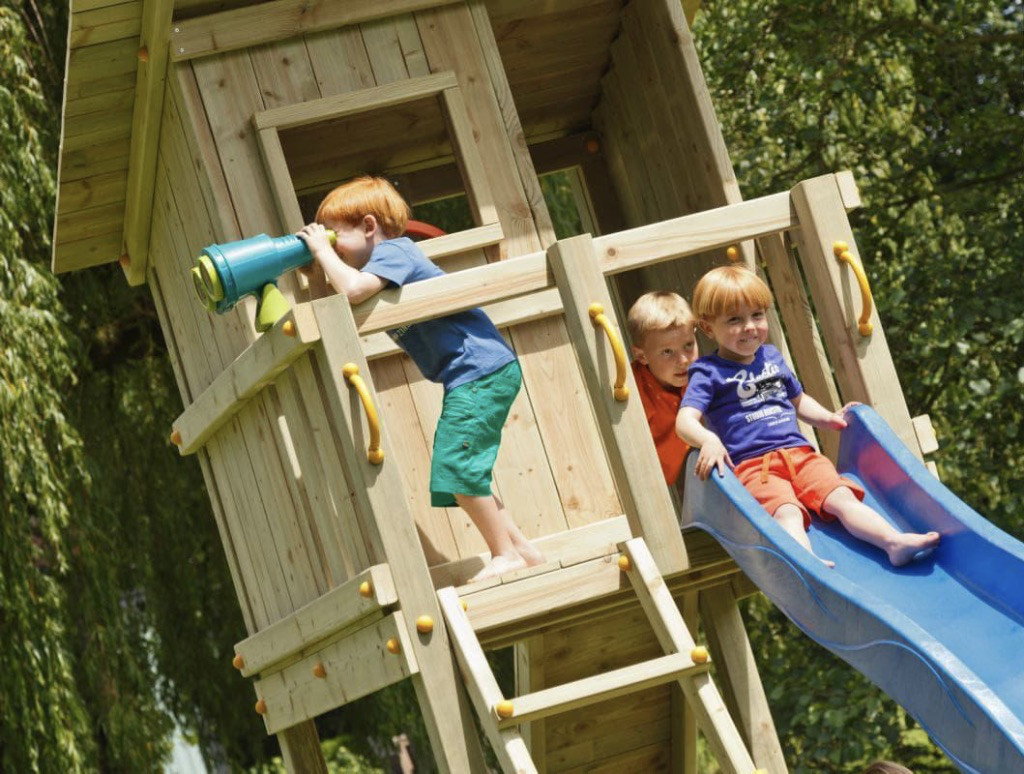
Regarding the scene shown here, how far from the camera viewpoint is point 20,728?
26.5 ft

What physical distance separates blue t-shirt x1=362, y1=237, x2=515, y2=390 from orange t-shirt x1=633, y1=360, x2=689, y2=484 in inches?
31.4

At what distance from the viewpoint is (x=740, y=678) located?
695 cm

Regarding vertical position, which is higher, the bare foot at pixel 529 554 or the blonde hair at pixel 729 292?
the blonde hair at pixel 729 292

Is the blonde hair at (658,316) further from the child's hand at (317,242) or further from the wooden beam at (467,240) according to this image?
the child's hand at (317,242)

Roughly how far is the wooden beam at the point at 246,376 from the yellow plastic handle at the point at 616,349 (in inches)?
31.3

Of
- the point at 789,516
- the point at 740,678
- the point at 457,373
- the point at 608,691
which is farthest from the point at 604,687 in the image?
the point at 740,678

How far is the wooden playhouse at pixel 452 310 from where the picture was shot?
458cm

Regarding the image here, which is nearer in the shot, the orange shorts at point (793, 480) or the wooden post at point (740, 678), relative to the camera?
the orange shorts at point (793, 480)

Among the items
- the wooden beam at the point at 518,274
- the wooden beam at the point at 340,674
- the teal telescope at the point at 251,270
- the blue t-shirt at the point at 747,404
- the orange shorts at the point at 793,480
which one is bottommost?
the wooden beam at the point at 340,674

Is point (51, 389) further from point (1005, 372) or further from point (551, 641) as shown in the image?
point (1005, 372)

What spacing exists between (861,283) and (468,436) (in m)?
1.28

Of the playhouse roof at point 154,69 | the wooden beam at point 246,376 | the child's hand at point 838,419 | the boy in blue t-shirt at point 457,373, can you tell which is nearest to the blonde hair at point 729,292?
the child's hand at point 838,419

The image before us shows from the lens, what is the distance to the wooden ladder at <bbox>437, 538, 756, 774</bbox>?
14.0ft

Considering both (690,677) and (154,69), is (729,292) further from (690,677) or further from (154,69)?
(154,69)
